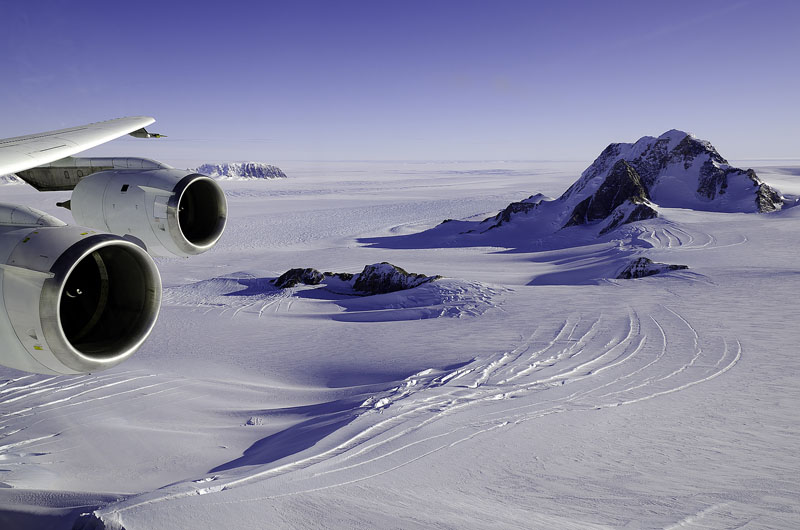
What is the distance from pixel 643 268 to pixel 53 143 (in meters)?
21.6

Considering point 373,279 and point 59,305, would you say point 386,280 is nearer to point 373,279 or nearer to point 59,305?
point 373,279

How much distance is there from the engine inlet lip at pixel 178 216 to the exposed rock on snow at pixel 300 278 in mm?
17752

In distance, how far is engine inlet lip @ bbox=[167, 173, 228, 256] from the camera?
4762 millimetres

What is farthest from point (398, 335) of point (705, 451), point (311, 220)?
point (311, 220)

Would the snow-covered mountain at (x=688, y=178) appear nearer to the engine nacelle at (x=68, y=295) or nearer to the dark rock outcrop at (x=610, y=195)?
the dark rock outcrop at (x=610, y=195)

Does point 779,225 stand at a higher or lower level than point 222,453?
higher

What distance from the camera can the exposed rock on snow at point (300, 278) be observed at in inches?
906

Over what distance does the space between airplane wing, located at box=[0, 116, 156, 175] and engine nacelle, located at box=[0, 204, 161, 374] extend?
0.35 metres

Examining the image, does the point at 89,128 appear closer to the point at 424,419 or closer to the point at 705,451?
the point at 424,419

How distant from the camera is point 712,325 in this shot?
12.6 meters

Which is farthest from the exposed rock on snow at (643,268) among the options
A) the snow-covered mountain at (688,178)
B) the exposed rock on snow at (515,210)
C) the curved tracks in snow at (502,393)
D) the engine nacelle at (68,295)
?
the exposed rock on snow at (515,210)

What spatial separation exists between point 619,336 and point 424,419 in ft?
23.5

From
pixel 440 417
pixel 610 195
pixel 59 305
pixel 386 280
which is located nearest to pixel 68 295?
pixel 59 305

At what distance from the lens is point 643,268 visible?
20.8m
